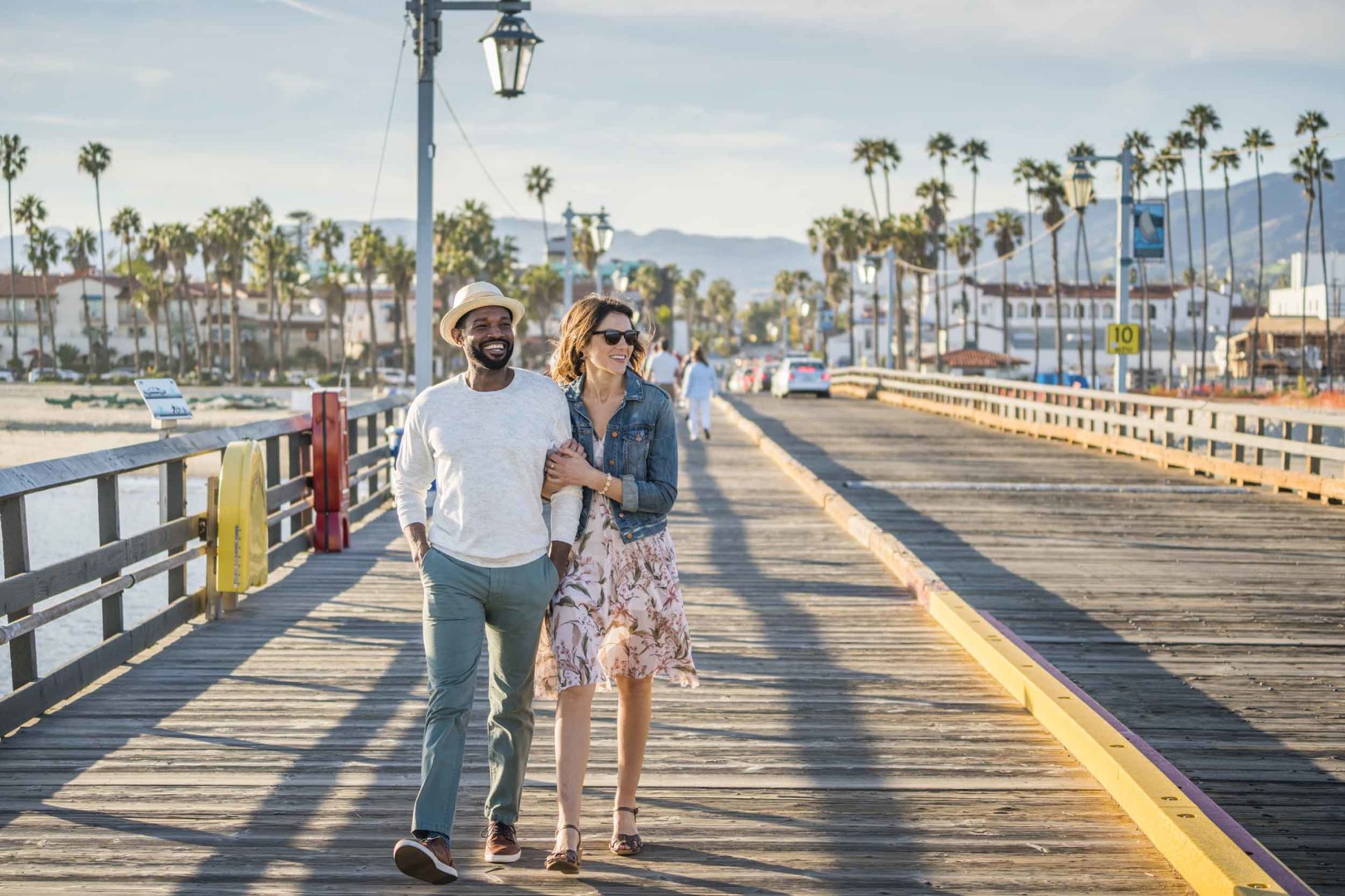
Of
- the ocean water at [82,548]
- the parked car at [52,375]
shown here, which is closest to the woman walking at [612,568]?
the ocean water at [82,548]

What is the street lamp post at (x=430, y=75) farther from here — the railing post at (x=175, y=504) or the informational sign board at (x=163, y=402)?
the railing post at (x=175, y=504)

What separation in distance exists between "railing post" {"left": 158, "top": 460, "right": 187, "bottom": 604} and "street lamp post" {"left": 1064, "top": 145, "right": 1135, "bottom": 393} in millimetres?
17323

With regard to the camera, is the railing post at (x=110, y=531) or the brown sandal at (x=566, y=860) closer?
the brown sandal at (x=566, y=860)

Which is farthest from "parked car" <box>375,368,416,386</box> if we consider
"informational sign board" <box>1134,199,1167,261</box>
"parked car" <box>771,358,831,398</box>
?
"informational sign board" <box>1134,199,1167,261</box>

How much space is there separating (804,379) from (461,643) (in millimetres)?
44935

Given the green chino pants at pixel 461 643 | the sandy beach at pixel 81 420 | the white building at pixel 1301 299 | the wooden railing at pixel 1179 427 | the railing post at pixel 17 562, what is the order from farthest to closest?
the white building at pixel 1301 299 → the sandy beach at pixel 81 420 → the wooden railing at pixel 1179 427 → the railing post at pixel 17 562 → the green chino pants at pixel 461 643

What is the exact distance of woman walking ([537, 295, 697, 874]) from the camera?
15.2 feet

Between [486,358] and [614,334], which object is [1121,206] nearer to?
[614,334]

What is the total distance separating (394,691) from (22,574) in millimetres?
1729

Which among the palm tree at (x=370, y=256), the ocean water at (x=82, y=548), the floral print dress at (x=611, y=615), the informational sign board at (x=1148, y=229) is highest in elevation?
the palm tree at (x=370, y=256)

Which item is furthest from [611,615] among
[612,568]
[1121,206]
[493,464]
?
[1121,206]

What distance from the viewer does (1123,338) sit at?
2338 centimetres

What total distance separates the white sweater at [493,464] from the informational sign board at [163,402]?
17.4ft

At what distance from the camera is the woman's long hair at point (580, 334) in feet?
15.4
